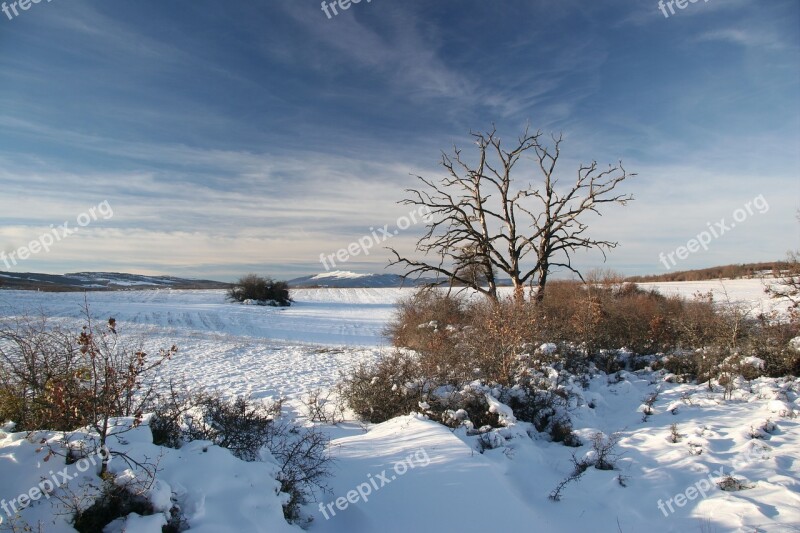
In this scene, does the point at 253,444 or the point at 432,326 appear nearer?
the point at 253,444

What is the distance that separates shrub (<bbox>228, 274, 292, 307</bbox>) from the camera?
39.6 metres

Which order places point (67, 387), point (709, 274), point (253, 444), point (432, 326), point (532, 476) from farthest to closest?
1. point (709, 274)
2. point (432, 326)
3. point (532, 476)
4. point (253, 444)
5. point (67, 387)

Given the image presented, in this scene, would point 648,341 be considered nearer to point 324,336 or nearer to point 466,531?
point 466,531

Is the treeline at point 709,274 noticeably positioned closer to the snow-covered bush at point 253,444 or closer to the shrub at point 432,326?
the shrub at point 432,326

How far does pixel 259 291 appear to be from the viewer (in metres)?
39.6

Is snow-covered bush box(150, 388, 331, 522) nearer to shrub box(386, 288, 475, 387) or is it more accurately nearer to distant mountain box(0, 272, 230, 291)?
shrub box(386, 288, 475, 387)

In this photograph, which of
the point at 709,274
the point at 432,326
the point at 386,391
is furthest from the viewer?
the point at 709,274

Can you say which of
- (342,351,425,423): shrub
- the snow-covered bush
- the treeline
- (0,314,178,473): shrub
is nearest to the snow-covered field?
the snow-covered bush

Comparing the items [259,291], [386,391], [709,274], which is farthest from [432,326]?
[709,274]

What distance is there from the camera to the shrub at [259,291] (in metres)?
39.6

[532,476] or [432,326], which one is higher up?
[432,326]

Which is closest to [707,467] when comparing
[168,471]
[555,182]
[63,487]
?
[168,471]

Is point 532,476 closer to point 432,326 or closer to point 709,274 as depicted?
point 432,326

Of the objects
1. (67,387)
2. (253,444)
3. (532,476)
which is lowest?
(532,476)
